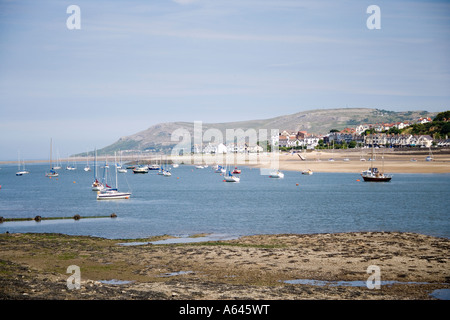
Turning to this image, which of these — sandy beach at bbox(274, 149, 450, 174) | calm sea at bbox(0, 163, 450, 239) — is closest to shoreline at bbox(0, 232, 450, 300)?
calm sea at bbox(0, 163, 450, 239)

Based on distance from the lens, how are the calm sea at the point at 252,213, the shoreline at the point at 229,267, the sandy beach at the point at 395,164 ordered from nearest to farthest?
the shoreline at the point at 229,267 < the calm sea at the point at 252,213 < the sandy beach at the point at 395,164

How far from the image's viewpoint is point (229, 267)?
22.9 meters

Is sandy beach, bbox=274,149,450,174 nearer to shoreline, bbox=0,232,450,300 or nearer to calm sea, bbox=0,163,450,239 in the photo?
calm sea, bbox=0,163,450,239

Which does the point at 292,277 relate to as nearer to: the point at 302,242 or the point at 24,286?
the point at 302,242

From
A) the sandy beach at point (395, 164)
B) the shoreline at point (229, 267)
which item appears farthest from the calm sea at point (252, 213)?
the sandy beach at point (395, 164)

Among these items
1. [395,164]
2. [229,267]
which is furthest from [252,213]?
[395,164]

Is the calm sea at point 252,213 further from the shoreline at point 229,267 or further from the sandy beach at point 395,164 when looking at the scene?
the sandy beach at point 395,164

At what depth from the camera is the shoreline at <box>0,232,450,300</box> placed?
17547 mm

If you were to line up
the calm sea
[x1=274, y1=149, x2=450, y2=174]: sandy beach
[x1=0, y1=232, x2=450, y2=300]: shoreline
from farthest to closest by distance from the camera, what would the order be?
[x1=274, y1=149, x2=450, y2=174]: sandy beach, the calm sea, [x1=0, y1=232, x2=450, y2=300]: shoreline

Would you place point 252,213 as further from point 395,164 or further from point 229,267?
point 395,164

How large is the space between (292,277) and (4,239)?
19.8m

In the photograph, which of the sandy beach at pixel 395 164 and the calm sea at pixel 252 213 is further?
A: the sandy beach at pixel 395 164

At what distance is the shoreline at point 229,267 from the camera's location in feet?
57.6

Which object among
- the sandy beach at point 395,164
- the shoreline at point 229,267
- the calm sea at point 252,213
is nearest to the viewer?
the shoreline at point 229,267
